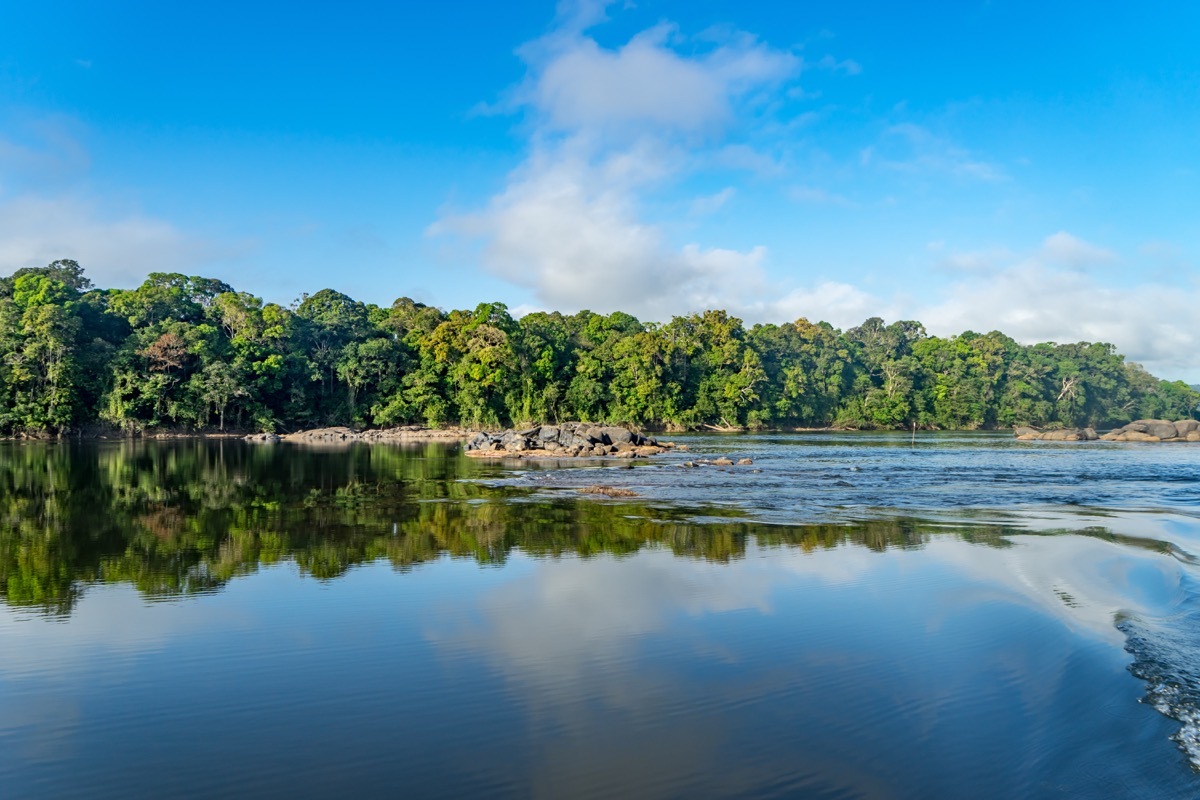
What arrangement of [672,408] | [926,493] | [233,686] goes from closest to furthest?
[233,686], [926,493], [672,408]

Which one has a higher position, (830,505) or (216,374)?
(216,374)

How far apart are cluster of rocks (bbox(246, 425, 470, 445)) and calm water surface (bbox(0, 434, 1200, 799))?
125 feet

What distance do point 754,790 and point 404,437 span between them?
184ft

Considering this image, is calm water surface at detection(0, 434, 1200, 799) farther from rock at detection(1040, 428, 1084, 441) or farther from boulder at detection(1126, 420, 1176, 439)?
boulder at detection(1126, 420, 1176, 439)

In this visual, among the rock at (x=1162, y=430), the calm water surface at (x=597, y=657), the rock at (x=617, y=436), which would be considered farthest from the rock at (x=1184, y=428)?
the calm water surface at (x=597, y=657)

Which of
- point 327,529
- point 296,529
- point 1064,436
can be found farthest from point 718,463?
point 1064,436

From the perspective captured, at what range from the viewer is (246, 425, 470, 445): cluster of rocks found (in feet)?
173

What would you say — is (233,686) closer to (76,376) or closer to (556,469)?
(556,469)

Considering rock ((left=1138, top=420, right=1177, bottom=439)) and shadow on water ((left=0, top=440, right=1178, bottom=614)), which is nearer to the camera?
shadow on water ((left=0, top=440, right=1178, bottom=614))

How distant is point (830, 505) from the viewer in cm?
1836

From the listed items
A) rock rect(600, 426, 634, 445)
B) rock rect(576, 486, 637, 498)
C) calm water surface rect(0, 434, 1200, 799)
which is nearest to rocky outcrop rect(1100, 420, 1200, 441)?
rock rect(600, 426, 634, 445)

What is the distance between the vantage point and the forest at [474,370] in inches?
2061

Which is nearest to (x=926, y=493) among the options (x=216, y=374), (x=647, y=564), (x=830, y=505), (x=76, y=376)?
(x=830, y=505)

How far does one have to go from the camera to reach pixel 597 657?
687cm
